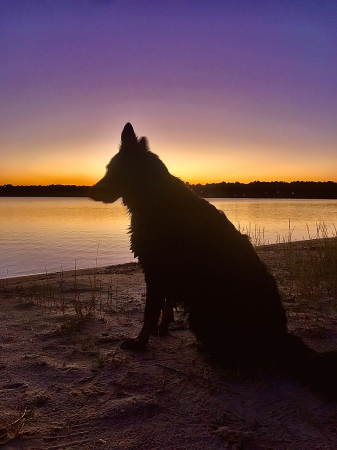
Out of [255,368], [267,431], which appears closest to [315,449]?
[267,431]

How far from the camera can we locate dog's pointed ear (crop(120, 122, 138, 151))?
3.67m

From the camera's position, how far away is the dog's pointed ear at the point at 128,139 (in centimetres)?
367

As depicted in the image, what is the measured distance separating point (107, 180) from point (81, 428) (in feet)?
8.51

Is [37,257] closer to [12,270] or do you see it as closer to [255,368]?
[12,270]

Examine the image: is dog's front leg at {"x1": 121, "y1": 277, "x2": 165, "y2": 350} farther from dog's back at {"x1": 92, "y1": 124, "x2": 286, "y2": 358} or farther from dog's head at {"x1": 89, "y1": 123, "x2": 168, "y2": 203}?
dog's head at {"x1": 89, "y1": 123, "x2": 168, "y2": 203}

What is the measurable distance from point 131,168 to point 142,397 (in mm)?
2331

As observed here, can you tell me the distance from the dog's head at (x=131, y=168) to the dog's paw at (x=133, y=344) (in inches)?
63.1

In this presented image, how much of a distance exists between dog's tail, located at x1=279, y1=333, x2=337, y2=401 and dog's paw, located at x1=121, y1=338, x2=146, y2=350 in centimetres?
146

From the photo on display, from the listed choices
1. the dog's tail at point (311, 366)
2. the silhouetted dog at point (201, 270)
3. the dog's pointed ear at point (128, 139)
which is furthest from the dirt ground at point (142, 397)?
the dog's pointed ear at point (128, 139)

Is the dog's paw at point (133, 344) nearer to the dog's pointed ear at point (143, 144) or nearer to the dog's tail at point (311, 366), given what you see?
the dog's tail at point (311, 366)

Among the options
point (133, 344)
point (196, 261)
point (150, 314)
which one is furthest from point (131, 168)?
point (133, 344)

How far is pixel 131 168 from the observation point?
383 cm

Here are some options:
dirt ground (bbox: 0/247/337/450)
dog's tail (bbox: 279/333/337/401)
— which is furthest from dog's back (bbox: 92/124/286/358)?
dirt ground (bbox: 0/247/337/450)

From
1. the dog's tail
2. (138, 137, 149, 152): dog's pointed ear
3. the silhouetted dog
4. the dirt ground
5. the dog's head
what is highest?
(138, 137, 149, 152): dog's pointed ear
